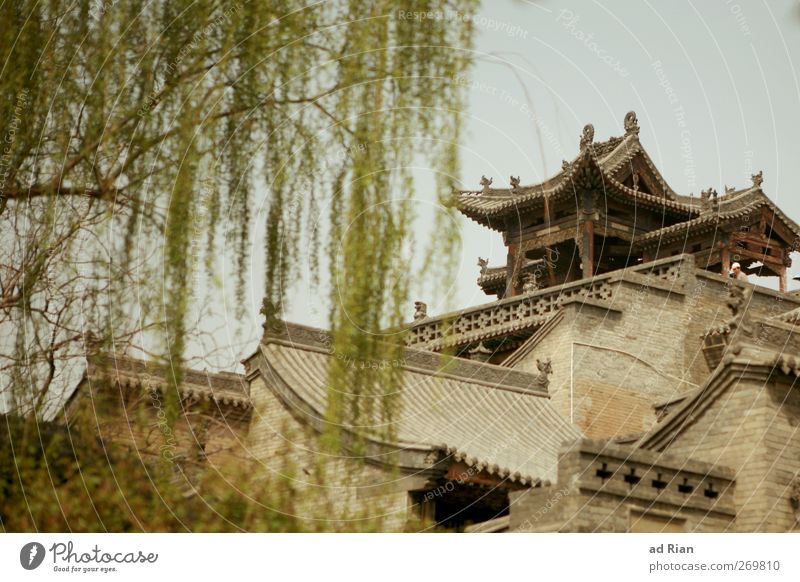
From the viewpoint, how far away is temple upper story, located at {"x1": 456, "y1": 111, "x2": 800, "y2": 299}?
23062 millimetres

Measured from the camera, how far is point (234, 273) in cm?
908

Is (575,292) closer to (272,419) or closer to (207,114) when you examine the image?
(272,419)

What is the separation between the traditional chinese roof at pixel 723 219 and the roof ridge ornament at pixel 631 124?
208 centimetres

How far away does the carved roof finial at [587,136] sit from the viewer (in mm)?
22000

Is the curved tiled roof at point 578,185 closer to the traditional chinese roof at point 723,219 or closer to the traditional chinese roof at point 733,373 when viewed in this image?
the traditional chinese roof at point 723,219

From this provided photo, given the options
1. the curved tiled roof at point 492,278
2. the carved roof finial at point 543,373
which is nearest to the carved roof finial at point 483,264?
the curved tiled roof at point 492,278

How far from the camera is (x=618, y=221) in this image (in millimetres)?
24000

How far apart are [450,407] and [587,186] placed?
7.97 m

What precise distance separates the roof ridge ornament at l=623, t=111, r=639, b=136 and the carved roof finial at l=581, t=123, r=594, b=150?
86.1 inches

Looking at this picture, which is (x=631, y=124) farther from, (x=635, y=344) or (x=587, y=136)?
(x=635, y=344)

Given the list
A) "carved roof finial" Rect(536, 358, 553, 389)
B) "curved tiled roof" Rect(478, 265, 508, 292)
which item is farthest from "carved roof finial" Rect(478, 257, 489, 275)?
"carved roof finial" Rect(536, 358, 553, 389)

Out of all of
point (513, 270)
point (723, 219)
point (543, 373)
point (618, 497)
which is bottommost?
point (618, 497)
